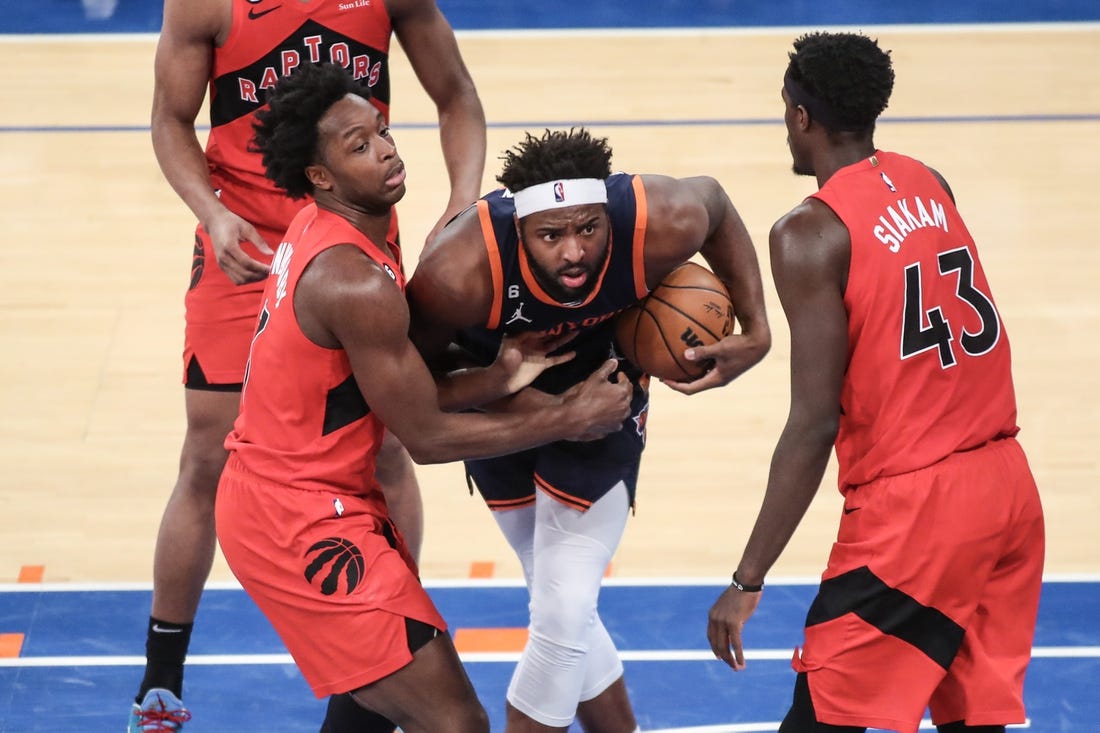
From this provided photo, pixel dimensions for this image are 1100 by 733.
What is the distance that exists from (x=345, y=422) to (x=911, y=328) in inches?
54.1

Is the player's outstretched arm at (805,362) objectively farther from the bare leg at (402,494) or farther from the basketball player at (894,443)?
the bare leg at (402,494)

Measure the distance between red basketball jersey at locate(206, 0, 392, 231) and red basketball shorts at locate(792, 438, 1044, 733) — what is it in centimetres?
210

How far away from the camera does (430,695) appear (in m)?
3.76

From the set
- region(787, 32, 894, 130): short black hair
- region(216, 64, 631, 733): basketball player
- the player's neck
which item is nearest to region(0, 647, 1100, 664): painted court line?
region(216, 64, 631, 733): basketball player

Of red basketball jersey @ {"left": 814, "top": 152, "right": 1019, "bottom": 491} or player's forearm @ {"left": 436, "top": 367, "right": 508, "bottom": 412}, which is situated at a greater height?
red basketball jersey @ {"left": 814, "top": 152, "right": 1019, "bottom": 491}

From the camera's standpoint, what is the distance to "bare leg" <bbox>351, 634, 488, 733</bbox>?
376 centimetres

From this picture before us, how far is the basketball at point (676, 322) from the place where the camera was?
4.07 metres

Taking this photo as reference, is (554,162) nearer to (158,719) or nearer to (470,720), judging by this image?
(470,720)

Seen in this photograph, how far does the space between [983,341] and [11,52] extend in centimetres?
903

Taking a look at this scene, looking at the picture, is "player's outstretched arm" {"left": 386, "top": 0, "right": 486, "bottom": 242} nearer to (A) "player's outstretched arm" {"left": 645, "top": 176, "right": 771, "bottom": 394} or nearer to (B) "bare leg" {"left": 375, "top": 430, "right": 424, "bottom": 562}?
(B) "bare leg" {"left": 375, "top": 430, "right": 424, "bottom": 562}

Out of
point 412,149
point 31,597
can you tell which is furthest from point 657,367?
point 412,149

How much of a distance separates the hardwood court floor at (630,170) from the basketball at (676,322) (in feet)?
5.83

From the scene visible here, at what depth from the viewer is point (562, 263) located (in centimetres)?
382

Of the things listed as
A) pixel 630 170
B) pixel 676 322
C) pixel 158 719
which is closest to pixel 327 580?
pixel 676 322
